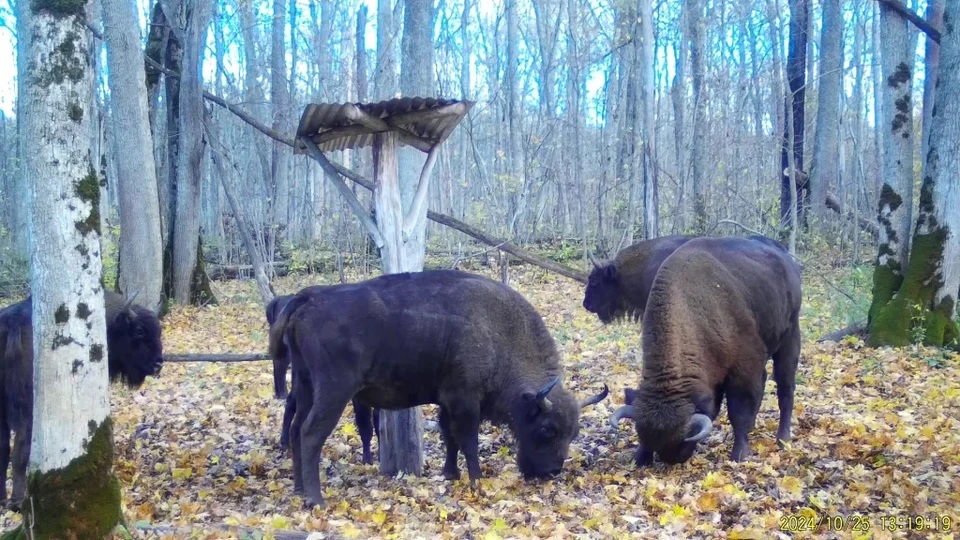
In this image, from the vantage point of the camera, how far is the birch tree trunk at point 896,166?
12.4 meters

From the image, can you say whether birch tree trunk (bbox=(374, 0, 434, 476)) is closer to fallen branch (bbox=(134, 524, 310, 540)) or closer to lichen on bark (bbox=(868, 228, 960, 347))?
fallen branch (bbox=(134, 524, 310, 540))

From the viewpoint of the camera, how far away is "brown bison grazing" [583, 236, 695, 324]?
12234 millimetres

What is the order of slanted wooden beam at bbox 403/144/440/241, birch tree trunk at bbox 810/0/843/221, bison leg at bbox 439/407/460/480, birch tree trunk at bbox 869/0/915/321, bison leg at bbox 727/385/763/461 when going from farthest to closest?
birch tree trunk at bbox 810/0/843/221, birch tree trunk at bbox 869/0/915/321, slanted wooden beam at bbox 403/144/440/241, bison leg at bbox 439/407/460/480, bison leg at bbox 727/385/763/461

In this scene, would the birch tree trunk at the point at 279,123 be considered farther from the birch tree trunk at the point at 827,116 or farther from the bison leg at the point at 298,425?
the bison leg at the point at 298,425

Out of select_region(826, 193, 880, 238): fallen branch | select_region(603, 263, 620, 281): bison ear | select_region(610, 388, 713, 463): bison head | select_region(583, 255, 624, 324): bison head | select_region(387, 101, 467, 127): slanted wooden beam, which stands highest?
select_region(387, 101, 467, 127): slanted wooden beam

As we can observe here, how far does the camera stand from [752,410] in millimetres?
8266

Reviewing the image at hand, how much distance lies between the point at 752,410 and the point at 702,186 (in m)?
17.4

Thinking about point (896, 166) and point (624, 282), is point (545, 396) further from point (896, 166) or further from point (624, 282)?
point (896, 166)

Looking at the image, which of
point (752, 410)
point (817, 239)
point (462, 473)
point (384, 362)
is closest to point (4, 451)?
point (384, 362)

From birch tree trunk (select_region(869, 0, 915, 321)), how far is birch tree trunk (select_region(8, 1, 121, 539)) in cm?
1117

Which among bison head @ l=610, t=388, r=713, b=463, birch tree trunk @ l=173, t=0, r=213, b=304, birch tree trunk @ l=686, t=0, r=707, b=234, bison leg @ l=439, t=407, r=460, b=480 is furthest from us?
birch tree trunk @ l=686, t=0, r=707, b=234

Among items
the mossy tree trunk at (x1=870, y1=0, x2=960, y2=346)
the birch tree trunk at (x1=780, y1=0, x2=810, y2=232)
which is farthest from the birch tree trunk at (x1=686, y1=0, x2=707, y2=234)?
the mossy tree trunk at (x1=870, y1=0, x2=960, y2=346)

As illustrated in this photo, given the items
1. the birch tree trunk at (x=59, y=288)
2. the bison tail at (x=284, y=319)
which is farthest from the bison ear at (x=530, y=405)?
the birch tree trunk at (x=59, y=288)

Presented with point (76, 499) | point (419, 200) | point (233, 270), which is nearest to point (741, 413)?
point (419, 200)
